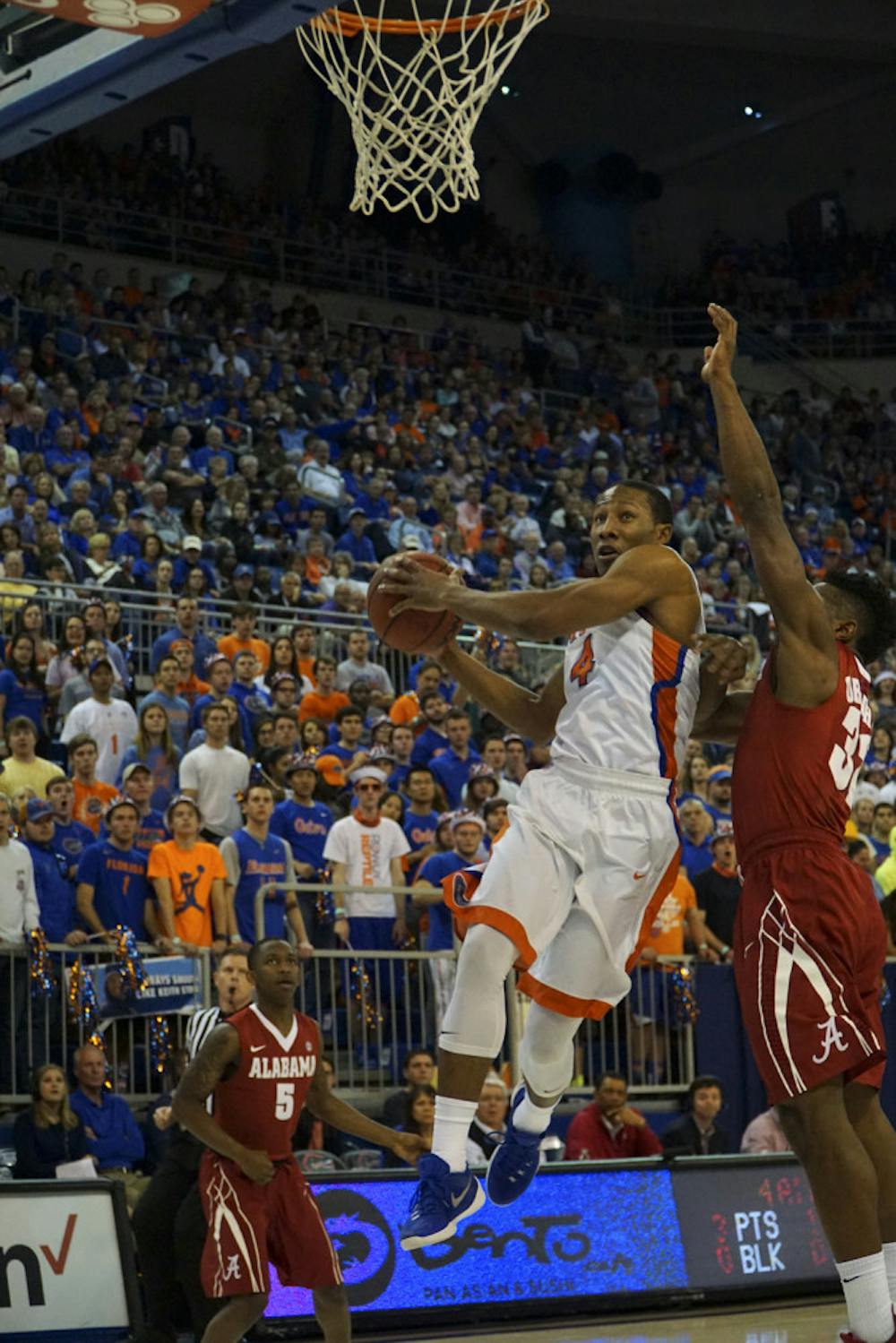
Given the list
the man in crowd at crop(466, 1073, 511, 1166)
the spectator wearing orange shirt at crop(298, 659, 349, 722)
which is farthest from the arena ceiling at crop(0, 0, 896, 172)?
the man in crowd at crop(466, 1073, 511, 1166)

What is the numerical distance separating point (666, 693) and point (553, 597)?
47cm

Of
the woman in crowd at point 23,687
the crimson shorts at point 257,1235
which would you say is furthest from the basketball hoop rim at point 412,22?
the crimson shorts at point 257,1235

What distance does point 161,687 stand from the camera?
13.3 metres

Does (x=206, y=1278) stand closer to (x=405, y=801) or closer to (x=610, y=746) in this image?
(x=610, y=746)

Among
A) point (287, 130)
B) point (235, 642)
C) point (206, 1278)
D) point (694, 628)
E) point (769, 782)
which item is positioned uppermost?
point (287, 130)

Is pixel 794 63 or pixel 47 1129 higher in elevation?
pixel 794 63

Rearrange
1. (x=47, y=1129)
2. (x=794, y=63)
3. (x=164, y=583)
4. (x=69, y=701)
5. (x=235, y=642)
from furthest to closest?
(x=794, y=63)
(x=164, y=583)
(x=235, y=642)
(x=69, y=701)
(x=47, y=1129)

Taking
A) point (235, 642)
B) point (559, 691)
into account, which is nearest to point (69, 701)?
point (235, 642)

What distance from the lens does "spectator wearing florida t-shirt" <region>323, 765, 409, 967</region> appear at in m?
11.7

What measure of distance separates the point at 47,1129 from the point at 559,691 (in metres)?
5.05

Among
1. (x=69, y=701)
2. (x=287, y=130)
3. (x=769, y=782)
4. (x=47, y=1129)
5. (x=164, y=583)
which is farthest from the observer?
(x=287, y=130)

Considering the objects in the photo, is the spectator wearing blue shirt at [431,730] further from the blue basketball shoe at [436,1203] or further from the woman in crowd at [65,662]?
the blue basketball shoe at [436,1203]

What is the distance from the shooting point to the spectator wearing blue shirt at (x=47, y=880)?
10773mm

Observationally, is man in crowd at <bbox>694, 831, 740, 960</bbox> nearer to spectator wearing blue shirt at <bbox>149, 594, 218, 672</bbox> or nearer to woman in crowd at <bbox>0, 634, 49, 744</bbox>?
spectator wearing blue shirt at <bbox>149, 594, 218, 672</bbox>
